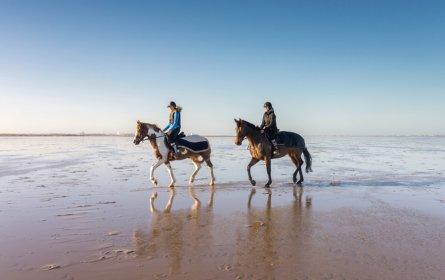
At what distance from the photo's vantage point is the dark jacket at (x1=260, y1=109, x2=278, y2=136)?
42.9 ft

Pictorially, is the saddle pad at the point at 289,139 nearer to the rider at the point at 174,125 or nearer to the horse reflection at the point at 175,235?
the rider at the point at 174,125

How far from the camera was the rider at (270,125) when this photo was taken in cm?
1306

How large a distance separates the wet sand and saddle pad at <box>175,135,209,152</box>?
187cm

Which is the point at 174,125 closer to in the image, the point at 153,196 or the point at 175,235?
the point at 153,196

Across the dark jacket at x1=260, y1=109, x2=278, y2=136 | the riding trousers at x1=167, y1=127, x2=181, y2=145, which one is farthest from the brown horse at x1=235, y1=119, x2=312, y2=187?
the riding trousers at x1=167, y1=127, x2=181, y2=145

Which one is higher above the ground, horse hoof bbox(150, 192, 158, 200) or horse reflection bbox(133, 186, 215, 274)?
horse reflection bbox(133, 186, 215, 274)

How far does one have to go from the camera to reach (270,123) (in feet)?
42.9

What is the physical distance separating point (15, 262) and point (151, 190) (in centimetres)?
662

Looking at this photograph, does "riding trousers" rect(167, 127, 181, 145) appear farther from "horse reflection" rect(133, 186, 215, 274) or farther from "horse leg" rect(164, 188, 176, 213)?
"horse reflection" rect(133, 186, 215, 274)

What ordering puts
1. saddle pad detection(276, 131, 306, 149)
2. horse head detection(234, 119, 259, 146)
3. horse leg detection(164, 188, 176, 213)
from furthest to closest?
saddle pad detection(276, 131, 306, 149)
horse head detection(234, 119, 259, 146)
horse leg detection(164, 188, 176, 213)

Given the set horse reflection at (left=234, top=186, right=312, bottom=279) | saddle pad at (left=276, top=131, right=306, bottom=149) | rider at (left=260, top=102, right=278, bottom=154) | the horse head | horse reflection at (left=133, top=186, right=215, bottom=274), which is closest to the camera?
horse reflection at (left=234, top=186, right=312, bottom=279)

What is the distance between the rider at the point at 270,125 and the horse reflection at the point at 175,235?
193 inches

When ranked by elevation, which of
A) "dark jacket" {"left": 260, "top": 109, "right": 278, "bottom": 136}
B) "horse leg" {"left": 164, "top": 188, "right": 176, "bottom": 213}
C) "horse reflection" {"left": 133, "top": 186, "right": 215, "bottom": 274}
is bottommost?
"horse leg" {"left": 164, "top": 188, "right": 176, "bottom": 213}

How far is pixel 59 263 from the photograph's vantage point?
4832 mm
